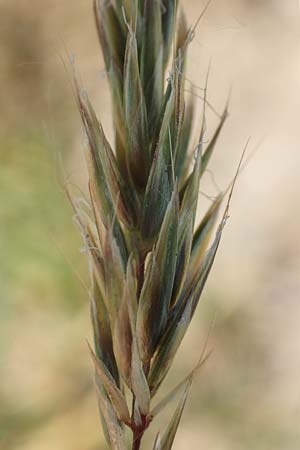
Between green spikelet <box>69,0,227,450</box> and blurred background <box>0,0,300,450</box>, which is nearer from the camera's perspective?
green spikelet <box>69,0,227,450</box>

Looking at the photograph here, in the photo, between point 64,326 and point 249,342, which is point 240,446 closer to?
point 249,342

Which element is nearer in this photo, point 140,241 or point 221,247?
point 140,241

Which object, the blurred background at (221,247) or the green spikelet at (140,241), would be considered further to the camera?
the blurred background at (221,247)
